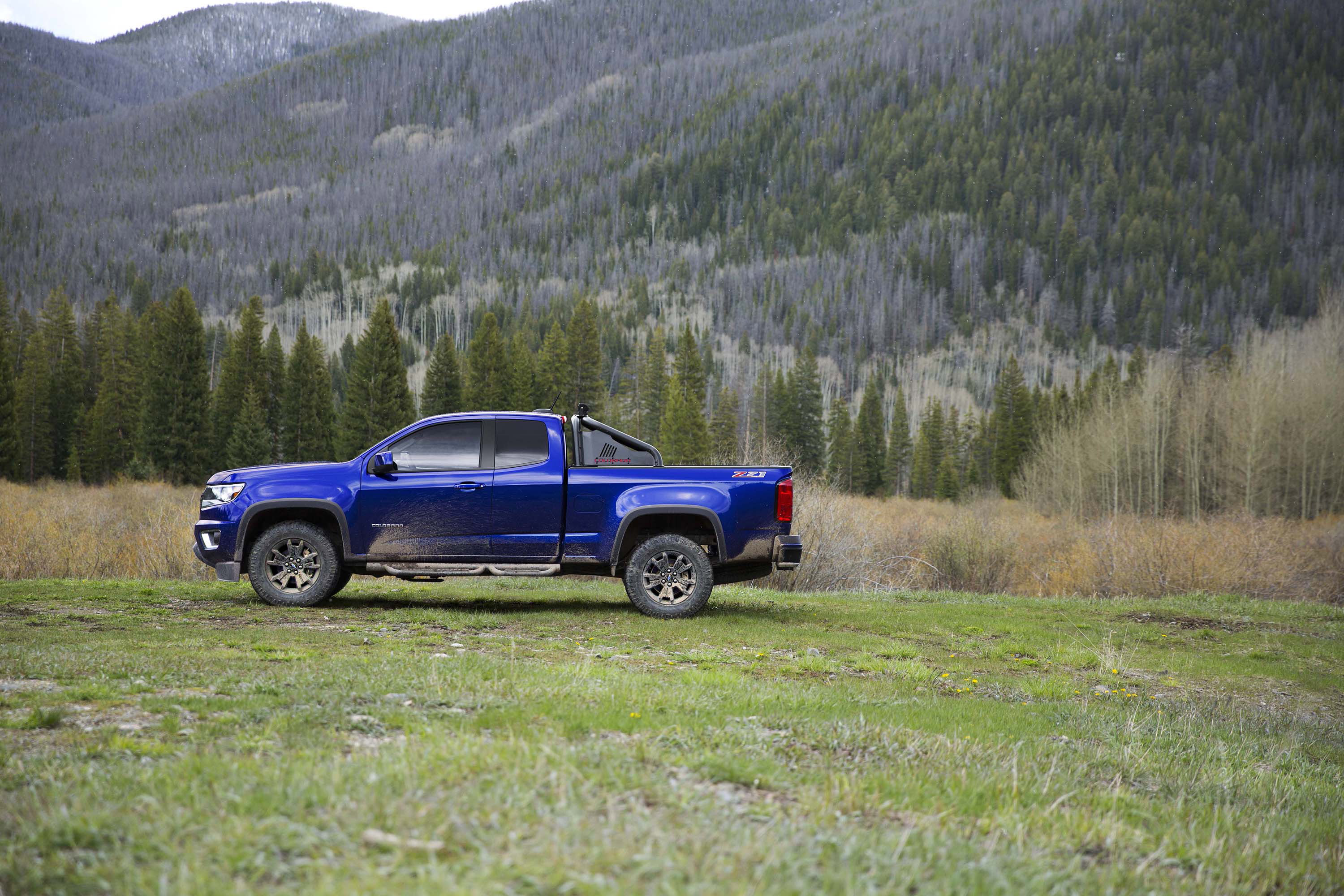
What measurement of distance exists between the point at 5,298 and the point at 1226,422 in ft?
340

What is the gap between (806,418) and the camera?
9375 centimetres

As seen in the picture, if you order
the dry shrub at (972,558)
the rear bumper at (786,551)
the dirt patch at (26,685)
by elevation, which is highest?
the rear bumper at (786,551)

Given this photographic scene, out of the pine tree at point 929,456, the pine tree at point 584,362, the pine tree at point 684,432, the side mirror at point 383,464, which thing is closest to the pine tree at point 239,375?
the pine tree at point 584,362

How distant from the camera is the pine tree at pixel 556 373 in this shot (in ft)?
255

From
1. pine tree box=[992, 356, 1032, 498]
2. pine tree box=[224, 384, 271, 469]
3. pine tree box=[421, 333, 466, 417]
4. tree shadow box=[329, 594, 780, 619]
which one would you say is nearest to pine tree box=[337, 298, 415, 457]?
pine tree box=[421, 333, 466, 417]

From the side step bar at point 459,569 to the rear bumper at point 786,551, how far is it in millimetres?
2705

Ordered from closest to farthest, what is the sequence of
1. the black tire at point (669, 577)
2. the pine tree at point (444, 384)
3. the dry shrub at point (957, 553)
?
the black tire at point (669, 577)
the dry shrub at point (957, 553)
the pine tree at point (444, 384)

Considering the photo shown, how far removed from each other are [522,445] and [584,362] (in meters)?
68.5

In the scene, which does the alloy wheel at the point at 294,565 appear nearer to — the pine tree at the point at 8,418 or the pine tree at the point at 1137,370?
the pine tree at the point at 1137,370

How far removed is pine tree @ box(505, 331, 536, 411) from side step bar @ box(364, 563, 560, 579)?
204 feet

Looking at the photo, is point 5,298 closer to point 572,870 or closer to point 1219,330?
point 572,870

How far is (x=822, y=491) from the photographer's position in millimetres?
22359

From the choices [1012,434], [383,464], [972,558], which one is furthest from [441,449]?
[1012,434]

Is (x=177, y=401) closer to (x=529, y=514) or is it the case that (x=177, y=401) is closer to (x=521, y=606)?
(x=521, y=606)
